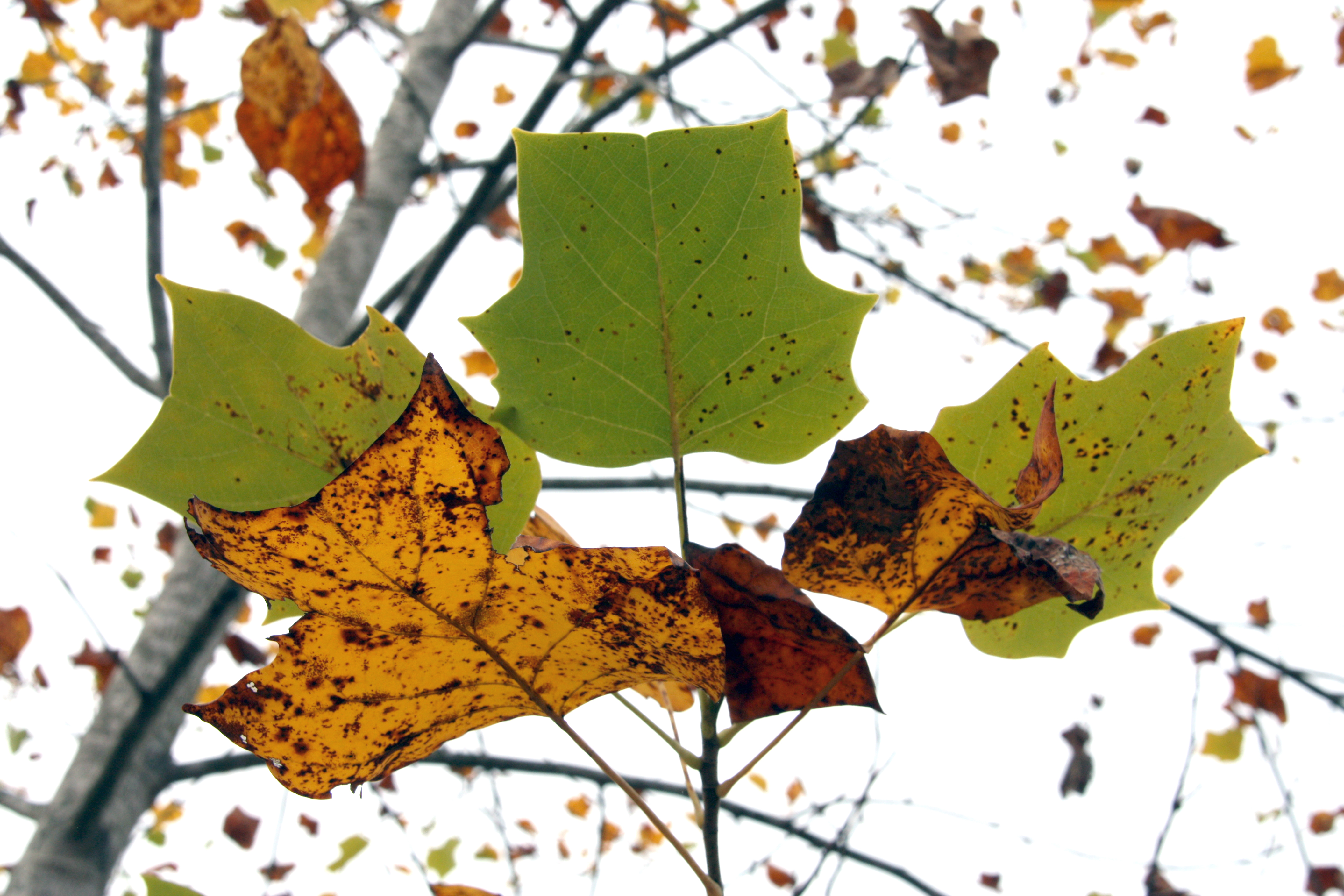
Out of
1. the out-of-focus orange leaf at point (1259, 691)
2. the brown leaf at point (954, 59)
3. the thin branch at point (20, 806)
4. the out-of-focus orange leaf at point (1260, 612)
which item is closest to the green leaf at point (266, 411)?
the brown leaf at point (954, 59)

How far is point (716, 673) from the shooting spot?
385 millimetres

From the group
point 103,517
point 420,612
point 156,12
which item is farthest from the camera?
point 103,517

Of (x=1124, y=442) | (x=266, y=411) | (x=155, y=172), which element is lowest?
(x=266, y=411)

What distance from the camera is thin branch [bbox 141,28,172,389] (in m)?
1.69

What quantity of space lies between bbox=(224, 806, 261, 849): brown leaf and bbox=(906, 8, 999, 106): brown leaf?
210cm

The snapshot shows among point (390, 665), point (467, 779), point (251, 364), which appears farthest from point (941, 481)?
point (467, 779)

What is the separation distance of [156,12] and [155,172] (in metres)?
0.33

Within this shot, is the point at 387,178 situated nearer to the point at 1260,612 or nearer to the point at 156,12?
the point at 156,12

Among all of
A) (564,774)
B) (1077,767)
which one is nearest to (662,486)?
(564,774)

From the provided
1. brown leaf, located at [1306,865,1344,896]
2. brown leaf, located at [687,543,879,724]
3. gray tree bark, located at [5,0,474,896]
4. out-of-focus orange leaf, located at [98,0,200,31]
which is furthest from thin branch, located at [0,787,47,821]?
brown leaf, located at [1306,865,1344,896]

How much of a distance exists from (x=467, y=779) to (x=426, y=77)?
102 inches

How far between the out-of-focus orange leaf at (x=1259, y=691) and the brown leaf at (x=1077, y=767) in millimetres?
592

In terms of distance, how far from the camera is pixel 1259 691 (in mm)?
2031

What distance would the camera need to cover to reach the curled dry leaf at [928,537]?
36cm
